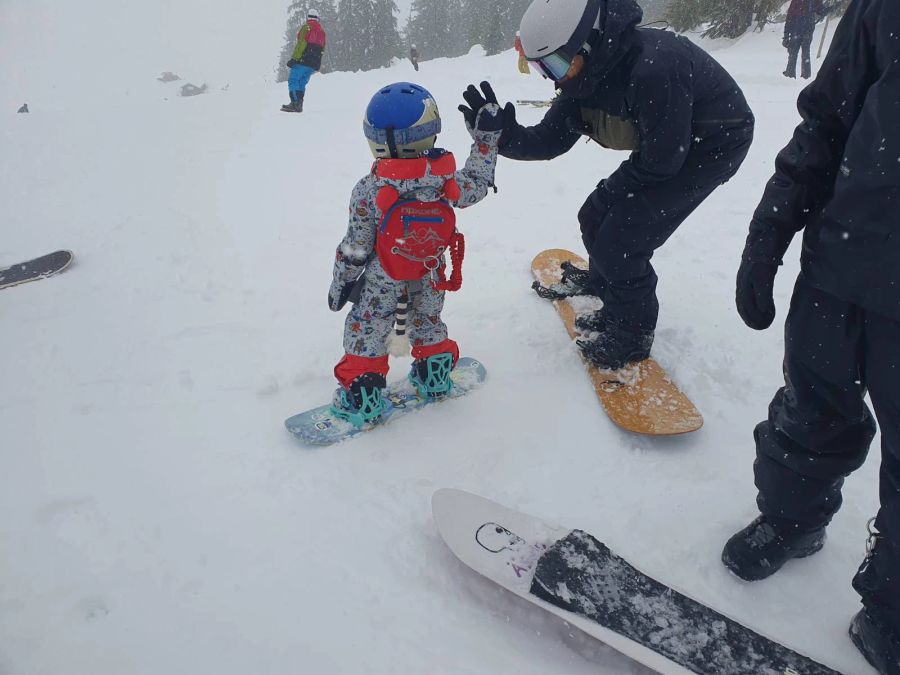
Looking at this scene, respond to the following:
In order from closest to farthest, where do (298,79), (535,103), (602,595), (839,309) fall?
1. (839,309)
2. (602,595)
3. (535,103)
4. (298,79)

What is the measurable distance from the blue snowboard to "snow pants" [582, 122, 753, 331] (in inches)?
35.5

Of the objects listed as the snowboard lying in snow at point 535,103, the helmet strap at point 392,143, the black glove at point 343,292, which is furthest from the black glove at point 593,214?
the snowboard lying in snow at point 535,103

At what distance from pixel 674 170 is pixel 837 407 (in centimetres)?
130

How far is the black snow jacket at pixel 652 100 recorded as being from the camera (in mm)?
2297

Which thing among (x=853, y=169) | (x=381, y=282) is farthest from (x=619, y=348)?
(x=853, y=169)

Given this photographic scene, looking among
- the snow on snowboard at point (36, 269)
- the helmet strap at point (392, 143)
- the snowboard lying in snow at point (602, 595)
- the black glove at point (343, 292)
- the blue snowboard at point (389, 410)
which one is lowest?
the snowboard lying in snow at point (602, 595)

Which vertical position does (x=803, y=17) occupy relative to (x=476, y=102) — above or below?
above

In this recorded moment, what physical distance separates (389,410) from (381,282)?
28.7 inches

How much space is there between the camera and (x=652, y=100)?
2.32 metres

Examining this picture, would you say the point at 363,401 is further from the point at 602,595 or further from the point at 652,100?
the point at 652,100

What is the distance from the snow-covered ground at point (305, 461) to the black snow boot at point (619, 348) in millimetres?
139

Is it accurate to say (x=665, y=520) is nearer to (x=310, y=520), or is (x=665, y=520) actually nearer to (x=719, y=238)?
(x=310, y=520)

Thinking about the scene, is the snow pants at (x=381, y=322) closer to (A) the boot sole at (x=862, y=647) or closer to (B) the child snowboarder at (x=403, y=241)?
(B) the child snowboarder at (x=403, y=241)

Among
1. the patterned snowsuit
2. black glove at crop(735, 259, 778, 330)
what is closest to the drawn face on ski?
the patterned snowsuit
